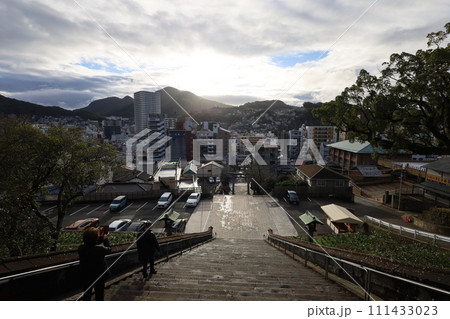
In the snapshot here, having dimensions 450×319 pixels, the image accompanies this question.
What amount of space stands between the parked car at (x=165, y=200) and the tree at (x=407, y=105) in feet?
47.6

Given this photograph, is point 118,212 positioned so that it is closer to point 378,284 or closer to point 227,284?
point 227,284

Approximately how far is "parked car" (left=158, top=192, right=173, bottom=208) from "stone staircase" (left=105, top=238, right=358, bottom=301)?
43.3 feet

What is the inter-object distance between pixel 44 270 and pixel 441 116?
8829 mm

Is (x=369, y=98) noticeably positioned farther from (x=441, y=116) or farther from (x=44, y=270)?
(x=44, y=270)

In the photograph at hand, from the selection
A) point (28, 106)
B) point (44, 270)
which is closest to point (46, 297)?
point (44, 270)

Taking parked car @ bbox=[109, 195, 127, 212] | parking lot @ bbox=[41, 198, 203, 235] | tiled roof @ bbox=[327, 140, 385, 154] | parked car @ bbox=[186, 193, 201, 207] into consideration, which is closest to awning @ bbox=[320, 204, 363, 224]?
parking lot @ bbox=[41, 198, 203, 235]

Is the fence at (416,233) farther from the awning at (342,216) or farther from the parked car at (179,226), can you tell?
the parked car at (179,226)

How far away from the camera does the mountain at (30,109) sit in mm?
112438

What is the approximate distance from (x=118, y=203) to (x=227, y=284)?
53.7ft

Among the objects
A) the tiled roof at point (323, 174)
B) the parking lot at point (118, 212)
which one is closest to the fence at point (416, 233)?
the tiled roof at point (323, 174)

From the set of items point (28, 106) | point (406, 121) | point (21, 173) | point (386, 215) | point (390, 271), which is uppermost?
point (28, 106)

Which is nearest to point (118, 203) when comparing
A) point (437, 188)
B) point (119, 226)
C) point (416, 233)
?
point (119, 226)

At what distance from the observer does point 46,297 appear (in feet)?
11.4

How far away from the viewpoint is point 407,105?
22.3 ft
